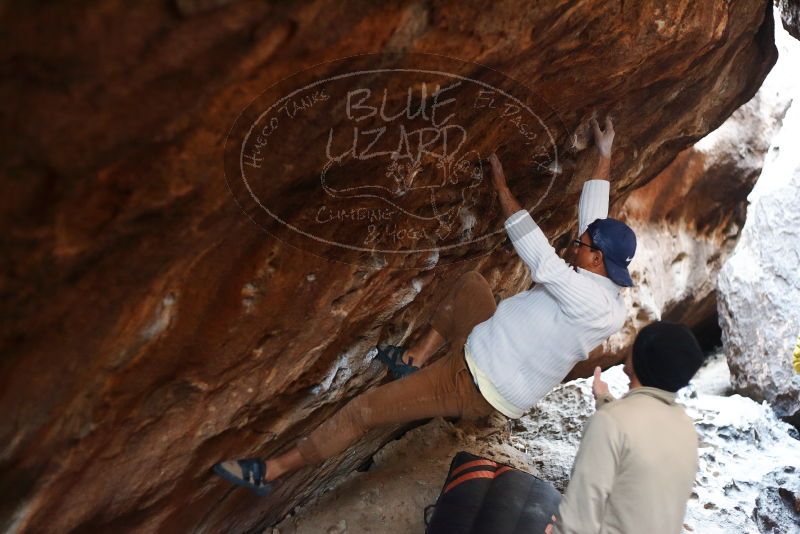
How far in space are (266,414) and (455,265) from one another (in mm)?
1338

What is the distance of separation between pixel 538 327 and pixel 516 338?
0.12m

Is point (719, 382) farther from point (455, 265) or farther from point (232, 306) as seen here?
point (232, 306)

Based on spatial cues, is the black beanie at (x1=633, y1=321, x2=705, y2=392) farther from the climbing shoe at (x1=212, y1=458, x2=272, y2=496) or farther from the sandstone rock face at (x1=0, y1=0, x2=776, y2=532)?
the climbing shoe at (x1=212, y1=458, x2=272, y2=496)

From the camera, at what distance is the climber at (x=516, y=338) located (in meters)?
2.84

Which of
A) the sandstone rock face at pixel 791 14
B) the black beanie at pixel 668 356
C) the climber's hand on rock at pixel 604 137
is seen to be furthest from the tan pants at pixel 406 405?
the sandstone rock face at pixel 791 14

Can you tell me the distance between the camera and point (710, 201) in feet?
24.8

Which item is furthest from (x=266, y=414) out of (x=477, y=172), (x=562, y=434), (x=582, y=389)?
(x=582, y=389)

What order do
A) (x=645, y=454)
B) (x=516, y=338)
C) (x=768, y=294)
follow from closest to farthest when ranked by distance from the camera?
(x=645, y=454), (x=516, y=338), (x=768, y=294)

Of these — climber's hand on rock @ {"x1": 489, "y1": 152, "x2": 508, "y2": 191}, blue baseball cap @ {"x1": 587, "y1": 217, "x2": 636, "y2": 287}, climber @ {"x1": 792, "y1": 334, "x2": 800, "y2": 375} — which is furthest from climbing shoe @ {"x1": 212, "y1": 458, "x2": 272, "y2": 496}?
climber @ {"x1": 792, "y1": 334, "x2": 800, "y2": 375}

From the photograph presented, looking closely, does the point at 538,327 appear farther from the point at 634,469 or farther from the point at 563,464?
the point at 563,464

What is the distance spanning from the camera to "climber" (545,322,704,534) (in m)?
2.44

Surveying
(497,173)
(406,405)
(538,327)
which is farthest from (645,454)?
(497,173)

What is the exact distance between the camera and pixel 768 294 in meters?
6.22

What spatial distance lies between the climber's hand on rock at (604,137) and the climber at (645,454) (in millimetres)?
1292
